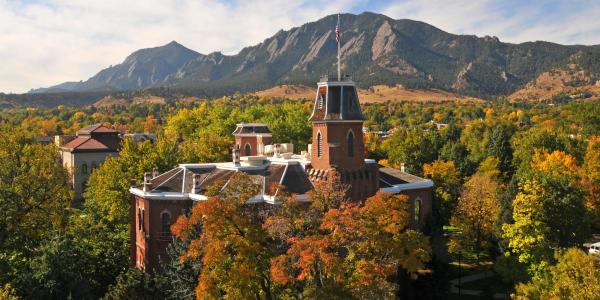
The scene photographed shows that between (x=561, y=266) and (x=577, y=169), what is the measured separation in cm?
3587

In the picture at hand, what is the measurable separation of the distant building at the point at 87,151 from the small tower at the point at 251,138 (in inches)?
1080

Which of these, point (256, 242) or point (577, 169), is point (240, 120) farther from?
point (256, 242)

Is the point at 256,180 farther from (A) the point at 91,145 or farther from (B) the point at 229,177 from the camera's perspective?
(A) the point at 91,145

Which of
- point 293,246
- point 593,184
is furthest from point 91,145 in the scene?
point 593,184

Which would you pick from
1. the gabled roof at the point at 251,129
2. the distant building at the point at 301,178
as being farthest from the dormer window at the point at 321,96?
the gabled roof at the point at 251,129

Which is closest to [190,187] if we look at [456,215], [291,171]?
[291,171]

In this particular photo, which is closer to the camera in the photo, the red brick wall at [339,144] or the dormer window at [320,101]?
the red brick wall at [339,144]

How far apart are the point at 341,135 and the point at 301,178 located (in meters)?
4.72

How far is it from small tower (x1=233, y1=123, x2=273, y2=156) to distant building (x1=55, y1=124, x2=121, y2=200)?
27426 millimetres

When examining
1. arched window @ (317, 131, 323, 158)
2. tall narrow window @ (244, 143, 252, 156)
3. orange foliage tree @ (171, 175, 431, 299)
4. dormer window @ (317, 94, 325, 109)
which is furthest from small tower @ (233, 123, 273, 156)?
orange foliage tree @ (171, 175, 431, 299)

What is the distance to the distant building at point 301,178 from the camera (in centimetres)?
3934

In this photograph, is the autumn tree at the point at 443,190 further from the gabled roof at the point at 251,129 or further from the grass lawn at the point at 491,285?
the gabled roof at the point at 251,129

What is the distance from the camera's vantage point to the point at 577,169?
6425cm

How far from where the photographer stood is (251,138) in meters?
66.9
